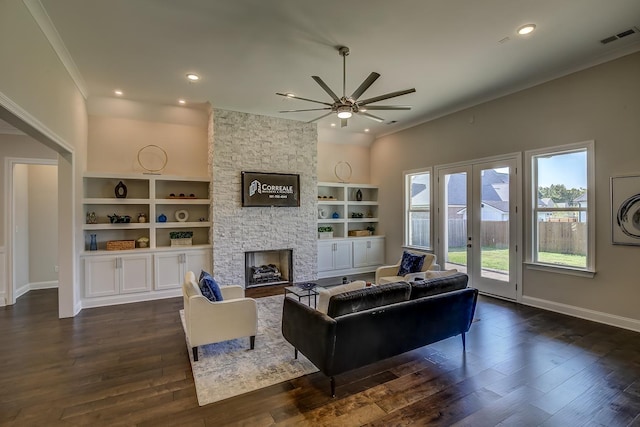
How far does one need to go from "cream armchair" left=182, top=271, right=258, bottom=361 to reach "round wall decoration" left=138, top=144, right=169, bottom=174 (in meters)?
3.44

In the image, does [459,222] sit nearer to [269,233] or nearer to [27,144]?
[269,233]

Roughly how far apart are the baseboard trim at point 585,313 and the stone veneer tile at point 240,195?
409 centimetres

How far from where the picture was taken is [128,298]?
527 cm

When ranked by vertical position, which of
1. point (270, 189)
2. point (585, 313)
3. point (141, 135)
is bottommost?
point (585, 313)

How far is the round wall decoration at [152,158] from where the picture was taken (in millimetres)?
5957

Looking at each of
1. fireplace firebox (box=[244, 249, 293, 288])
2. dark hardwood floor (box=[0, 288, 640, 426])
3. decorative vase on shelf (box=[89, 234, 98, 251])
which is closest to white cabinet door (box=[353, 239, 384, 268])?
fireplace firebox (box=[244, 249, 293, 288])

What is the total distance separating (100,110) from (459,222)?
7095 millimetres

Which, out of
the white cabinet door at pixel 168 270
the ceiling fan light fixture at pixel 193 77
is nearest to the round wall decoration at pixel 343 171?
the ceiling fan light fixture at pixel 193 77

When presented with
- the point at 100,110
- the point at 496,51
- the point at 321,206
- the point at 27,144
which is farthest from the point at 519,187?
the point at 27,144

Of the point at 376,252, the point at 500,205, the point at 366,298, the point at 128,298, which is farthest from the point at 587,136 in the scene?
the point at 128,298

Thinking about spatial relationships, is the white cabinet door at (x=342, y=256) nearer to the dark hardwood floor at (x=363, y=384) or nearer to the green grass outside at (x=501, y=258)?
the green grass outside at (x=501, y=258)

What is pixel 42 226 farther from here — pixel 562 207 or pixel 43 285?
pixel 562 207

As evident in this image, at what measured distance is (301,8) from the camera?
3.03 m

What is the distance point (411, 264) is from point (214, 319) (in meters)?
3.28
